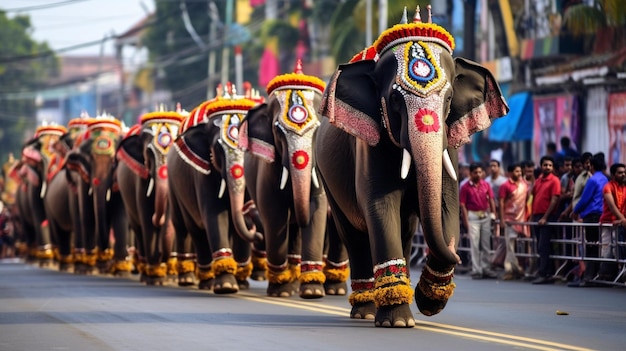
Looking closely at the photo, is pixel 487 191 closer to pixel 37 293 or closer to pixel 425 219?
pixel 37 293

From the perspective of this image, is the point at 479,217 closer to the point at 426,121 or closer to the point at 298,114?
the point at 298,114

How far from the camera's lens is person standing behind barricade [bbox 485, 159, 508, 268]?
74.5 ft

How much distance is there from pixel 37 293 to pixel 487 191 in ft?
22.5

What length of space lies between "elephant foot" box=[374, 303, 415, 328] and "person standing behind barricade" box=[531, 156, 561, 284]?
8741 mm

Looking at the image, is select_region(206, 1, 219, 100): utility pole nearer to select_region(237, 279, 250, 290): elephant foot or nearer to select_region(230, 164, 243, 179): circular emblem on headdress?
select_region(237, 279, 250, 290): elephant foot

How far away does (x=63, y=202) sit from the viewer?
3034 cm

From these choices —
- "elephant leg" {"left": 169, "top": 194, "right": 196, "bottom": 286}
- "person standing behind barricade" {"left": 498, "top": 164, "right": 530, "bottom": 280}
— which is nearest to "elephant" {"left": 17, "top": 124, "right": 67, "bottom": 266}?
"elephant leg" {"left": 169, "top": 194, "right": 196, "bottom": 286}

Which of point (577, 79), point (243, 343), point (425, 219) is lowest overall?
point (243, 343)

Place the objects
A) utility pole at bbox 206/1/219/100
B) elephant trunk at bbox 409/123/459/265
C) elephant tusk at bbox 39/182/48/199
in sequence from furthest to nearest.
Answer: utility pole at bbox 206/1/219/100 < elephant tusk at bbox 39/182/48/199 < elephant trunk at bbox 409/123/459/265

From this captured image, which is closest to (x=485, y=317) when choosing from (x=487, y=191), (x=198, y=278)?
(x=198, y=278)

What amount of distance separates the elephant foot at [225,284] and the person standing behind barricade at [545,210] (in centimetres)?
477

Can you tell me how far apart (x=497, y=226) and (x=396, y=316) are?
1104 centimetres

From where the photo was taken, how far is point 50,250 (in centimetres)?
3322

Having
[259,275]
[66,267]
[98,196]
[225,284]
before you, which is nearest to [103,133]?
[98,196]
